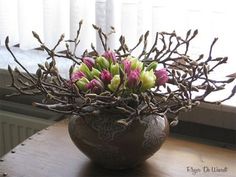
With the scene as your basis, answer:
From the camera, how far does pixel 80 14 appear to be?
1270mm

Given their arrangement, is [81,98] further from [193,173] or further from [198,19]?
[198,19]

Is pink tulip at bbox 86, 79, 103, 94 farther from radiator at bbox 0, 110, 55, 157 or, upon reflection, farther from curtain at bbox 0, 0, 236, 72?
radiator at bbox 0, 110, 55, 157

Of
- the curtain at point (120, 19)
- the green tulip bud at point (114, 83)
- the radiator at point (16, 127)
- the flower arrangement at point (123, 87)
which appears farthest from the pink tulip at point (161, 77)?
the radiator at point (16, 127)

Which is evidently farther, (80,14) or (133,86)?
(80,14)

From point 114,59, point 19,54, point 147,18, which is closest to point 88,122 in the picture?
point 114,59

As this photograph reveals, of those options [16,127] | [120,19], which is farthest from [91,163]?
[16,127]

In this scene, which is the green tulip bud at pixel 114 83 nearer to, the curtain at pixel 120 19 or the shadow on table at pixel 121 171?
the shadow on table at pixel 121 171

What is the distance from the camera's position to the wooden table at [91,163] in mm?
913

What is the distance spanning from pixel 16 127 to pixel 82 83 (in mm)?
680

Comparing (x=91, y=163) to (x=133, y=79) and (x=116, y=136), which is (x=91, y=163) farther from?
(x=133, y=79)

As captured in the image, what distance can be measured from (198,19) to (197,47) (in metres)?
0.08

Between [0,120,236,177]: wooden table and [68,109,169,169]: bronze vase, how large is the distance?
0.05 m

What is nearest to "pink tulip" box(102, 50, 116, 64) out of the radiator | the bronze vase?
the bronze vase

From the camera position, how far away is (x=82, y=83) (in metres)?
0.87
